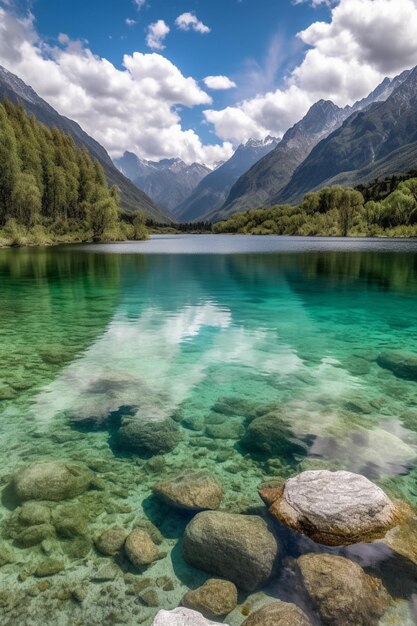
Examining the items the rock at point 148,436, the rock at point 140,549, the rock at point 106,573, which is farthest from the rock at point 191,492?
the rock at point 148,436

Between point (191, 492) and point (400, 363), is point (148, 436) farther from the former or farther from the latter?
point (400, 363)

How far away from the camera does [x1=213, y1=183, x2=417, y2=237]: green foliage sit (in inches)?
5522

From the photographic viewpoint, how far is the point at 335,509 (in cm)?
648

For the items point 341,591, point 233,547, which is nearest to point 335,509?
point 341,591

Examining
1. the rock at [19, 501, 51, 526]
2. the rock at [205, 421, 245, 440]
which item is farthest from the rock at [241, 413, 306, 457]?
the rock at [19, 501, 51, 526]

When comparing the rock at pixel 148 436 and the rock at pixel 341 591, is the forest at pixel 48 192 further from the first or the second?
the rock at pixel 341 591

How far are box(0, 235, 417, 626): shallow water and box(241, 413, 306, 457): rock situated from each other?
0.08 m

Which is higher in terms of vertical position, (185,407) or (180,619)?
(180,619)

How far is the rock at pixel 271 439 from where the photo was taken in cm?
932

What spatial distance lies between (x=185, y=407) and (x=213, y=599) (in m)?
6.78

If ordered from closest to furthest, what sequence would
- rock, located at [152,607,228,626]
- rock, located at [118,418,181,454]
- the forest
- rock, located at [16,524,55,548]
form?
rock, located at [152,607,228,626] < rock, located at [16,524,55,548] < rock, located at [118,418,181,454] < the forest

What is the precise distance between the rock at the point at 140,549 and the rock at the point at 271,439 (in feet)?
12.2

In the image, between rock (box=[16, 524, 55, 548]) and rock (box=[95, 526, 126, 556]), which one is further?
rock (box=[16, 524, 55, 548])

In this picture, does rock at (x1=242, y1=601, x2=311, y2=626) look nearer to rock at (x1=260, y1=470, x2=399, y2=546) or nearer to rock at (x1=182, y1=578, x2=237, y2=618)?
rock at (x1=182, y1=578, x2=237, y2=618)
